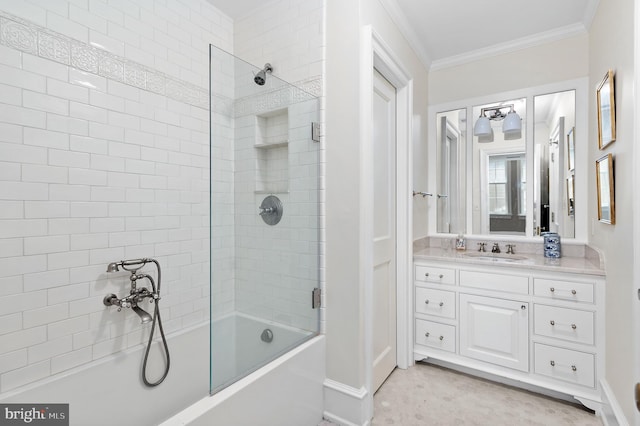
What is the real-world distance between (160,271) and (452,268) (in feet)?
6.45

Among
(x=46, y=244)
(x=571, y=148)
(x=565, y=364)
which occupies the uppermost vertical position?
(x=571, y=148)

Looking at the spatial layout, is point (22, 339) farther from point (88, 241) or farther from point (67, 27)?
point (67, 27)

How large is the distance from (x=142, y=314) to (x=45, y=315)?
39cm

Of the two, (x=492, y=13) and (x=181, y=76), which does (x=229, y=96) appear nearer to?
(x=181, y=76)

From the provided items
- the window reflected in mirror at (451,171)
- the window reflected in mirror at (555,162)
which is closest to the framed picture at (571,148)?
the window reflected in mirror at (555,162)

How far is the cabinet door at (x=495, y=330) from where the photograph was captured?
6.71ft

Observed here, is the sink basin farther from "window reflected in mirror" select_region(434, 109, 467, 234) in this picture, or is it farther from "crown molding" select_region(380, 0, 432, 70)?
"crown molding" select_region(380, 0, 432, 70)

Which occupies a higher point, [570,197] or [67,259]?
[570,197]

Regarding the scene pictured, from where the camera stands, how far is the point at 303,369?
168 centimetres

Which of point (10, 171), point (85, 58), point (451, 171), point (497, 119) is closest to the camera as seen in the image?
point (10, 171)

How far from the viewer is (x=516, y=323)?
206cm

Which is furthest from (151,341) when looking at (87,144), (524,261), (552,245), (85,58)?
(552,245)

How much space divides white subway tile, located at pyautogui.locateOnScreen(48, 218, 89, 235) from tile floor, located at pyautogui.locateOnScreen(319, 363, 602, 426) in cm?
167

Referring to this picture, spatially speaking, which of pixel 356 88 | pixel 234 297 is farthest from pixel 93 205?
pixel 356 88
